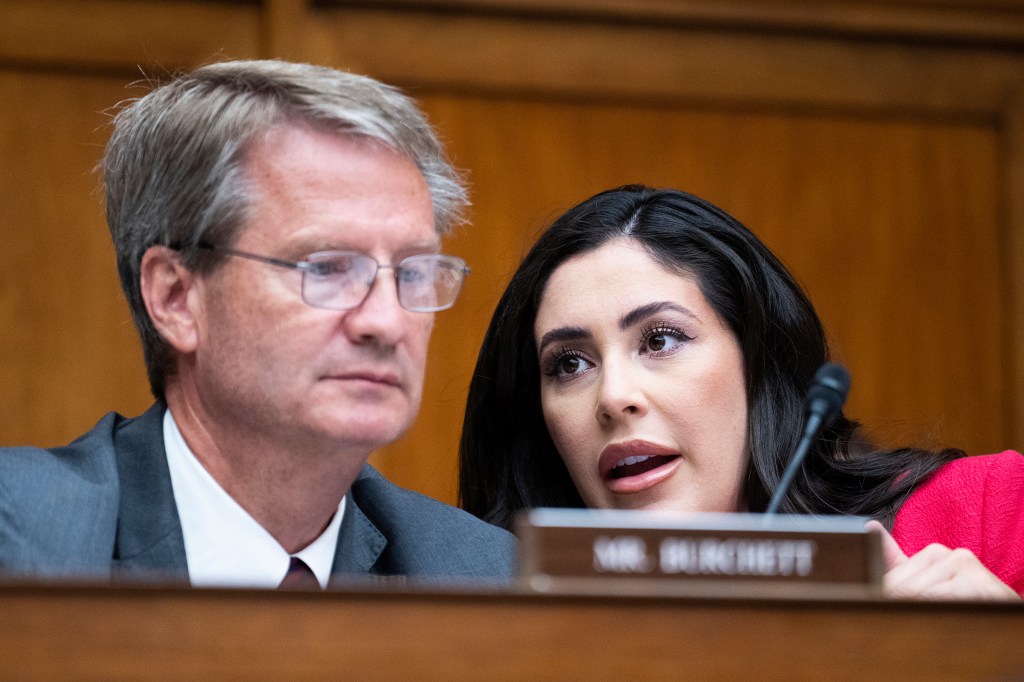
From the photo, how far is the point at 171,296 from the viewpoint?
1.54 m

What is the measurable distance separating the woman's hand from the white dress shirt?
64 cm

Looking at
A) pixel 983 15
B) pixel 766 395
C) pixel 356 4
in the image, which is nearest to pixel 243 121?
pixel 766 395

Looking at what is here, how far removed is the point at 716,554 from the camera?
3.18 ft

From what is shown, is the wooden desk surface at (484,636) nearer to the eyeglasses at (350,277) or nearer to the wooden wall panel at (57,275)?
the eyeglasses at (350,277)

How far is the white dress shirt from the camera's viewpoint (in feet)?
4.76

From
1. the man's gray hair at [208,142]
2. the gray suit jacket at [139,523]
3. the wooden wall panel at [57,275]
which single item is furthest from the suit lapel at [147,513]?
the wooden wall panel at [57,275]

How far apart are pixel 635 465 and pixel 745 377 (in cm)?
22

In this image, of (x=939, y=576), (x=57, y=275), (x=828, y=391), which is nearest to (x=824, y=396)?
(x=828, y=391)

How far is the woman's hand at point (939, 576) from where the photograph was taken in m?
1.52

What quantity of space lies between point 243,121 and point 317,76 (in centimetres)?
12

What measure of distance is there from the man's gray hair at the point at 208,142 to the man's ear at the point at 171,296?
0.02 m

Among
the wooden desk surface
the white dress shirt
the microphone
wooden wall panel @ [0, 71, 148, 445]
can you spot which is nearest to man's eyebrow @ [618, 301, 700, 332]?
the microphone

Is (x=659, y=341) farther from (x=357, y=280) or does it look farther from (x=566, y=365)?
(x=357, y=280)

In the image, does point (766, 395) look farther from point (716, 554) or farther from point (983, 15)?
point (983, 15)
